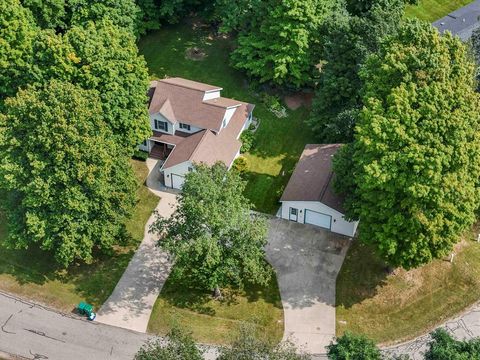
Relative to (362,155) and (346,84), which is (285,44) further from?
(362,155)

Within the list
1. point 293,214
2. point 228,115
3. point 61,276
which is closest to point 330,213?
point 293,214

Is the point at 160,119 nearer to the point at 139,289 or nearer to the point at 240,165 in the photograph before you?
the point at 240,165

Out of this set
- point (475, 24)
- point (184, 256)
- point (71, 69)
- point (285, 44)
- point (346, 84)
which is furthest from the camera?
point (475, 24)

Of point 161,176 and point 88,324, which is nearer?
point 88,324

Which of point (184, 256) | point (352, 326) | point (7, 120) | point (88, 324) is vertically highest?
point (7, 120)

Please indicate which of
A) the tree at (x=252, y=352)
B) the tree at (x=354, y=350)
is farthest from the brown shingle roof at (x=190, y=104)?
the tree at (x=354, y=350)

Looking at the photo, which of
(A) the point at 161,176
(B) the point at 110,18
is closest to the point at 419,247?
(A) the point at 161,176

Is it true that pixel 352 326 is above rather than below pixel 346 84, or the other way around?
below
